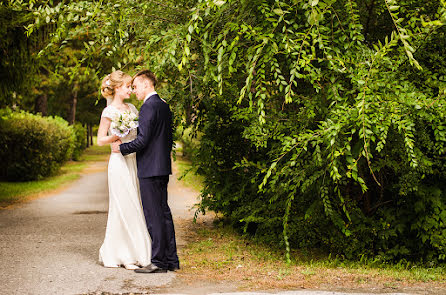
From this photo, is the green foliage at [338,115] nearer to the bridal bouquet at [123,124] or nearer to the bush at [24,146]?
the bridal bouquet at [123,124]

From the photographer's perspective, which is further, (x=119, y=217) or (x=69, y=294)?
A: (x=119, y=217)

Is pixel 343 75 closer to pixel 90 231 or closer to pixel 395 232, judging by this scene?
pixel 395 232

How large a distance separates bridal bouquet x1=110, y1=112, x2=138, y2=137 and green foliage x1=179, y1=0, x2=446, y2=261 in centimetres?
104

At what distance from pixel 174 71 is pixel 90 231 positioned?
3.31 metres

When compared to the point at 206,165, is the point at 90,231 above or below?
below

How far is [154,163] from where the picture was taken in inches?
232

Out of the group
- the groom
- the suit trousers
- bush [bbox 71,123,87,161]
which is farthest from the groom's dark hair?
bush [bbox 71,123,87,161]

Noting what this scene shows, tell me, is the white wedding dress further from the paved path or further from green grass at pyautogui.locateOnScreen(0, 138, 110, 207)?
green grass at pyautogui.locateOnScreen(0, 138, 110, 207)

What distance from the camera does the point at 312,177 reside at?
6.14m

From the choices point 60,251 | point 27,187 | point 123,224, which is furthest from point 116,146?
point 27,187

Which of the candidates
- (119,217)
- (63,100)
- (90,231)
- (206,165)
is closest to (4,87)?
(90,231)

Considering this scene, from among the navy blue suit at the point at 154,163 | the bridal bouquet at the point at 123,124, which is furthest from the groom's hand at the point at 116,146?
the navy blue suit at the point at 154,163

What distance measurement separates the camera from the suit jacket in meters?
5.88

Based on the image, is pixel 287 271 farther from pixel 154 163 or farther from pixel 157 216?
pixel 154 163
